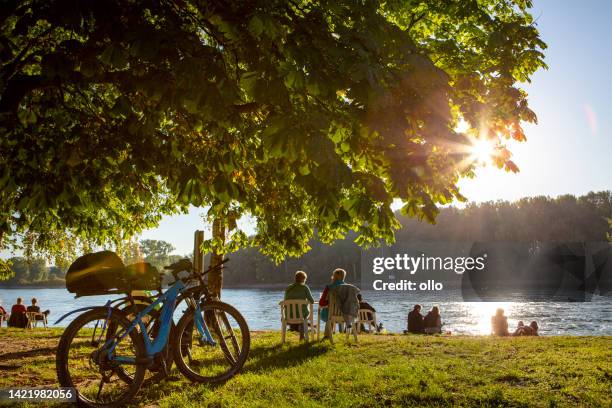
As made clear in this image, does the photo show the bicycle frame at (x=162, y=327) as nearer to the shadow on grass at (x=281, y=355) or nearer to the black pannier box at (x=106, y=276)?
the black pannier box at (x=106, y=276)

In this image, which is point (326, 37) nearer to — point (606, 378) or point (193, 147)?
point (193, 147)

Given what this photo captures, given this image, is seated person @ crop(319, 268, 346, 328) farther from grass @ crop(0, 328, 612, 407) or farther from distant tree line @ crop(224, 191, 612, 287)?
distant tree line @ crop(224, 191, 612, 287)

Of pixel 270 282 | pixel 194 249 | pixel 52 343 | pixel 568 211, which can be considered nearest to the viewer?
→ pixel 52 343

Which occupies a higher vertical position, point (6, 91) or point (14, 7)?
point (14, 7)

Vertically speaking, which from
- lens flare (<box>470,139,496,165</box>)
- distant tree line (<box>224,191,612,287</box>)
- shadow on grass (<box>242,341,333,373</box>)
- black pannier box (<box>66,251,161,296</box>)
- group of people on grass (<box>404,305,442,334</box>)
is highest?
distant tree line (<box>224,191,612,287</box>)

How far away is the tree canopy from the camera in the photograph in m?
4.03

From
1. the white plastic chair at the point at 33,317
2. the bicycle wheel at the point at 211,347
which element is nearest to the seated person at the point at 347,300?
the bicycle wheel at the point at 211,347

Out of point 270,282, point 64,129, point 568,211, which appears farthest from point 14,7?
point 270,282

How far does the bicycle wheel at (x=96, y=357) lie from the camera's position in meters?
5.11

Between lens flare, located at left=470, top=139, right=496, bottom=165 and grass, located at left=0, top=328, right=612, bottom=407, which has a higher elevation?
lens flare, located at left=470, top=139, right=496, bottom=165

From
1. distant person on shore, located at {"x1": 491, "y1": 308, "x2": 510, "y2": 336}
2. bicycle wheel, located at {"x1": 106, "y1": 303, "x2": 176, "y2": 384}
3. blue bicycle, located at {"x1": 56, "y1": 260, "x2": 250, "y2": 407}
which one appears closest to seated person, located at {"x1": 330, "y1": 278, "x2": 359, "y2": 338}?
blue bicycle, located at {"x1": 56, "y1": 260, "x2": 250, "y2": 407}

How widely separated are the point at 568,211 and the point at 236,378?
111532 mm

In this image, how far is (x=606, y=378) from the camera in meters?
6.84

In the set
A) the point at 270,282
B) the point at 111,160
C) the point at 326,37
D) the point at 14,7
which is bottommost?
the point at 270,282
